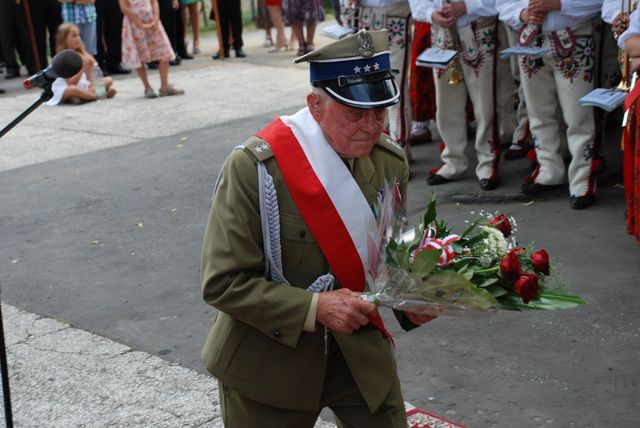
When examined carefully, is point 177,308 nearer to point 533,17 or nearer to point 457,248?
point 533,17

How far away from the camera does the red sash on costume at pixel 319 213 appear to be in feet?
9.07

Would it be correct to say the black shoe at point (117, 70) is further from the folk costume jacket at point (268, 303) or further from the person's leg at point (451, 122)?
the folk costume jacket at point (268, 303)

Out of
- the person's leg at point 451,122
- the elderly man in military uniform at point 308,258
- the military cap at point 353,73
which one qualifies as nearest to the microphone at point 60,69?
the elderly man in military uniform at point 308,258

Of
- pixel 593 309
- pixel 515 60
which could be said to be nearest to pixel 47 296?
pixel 593 309

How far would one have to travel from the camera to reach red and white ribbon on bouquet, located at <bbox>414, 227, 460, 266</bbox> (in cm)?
267

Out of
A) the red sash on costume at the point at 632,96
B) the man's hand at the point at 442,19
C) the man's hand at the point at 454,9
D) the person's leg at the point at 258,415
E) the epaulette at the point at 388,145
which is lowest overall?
the person's leg at the point at 258,415

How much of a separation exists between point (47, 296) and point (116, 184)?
2612 millimetres

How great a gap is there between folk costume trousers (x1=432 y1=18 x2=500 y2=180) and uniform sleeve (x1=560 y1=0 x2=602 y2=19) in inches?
30.9

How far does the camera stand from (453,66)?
734 cm

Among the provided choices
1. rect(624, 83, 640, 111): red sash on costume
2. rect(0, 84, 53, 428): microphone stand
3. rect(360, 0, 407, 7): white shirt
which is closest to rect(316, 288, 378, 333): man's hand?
rect(0, 84, 53, 428): microphone stand

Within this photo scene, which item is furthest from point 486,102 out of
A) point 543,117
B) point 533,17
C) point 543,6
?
point 543,6

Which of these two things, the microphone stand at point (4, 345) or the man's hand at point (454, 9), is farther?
the man's hand at point (454, 9)

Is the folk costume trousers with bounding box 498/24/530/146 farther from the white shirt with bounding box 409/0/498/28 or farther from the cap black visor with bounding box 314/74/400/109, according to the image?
the cap black visor with bounding box 314/74/400/109

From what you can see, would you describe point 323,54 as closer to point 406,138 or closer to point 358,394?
point 358,394
